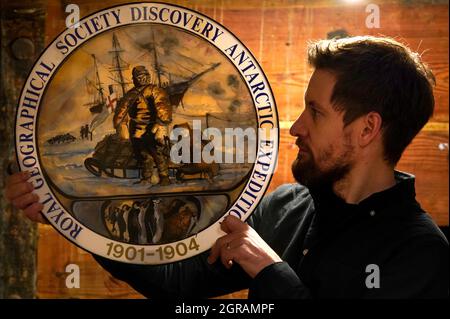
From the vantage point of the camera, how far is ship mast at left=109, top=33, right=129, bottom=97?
1341 millimetres

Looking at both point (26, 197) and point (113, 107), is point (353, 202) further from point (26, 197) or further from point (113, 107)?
point (26, 197)

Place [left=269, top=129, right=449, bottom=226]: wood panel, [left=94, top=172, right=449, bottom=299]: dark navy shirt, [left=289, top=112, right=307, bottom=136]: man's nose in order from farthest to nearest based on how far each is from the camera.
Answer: [left=269, top=129, right=449, bottom=226]: wood panel, [left=289, top=112, right=307, bottom=136]: man's nose, [left=94, top=172, right=449, bottom=299]: dark navy shirt

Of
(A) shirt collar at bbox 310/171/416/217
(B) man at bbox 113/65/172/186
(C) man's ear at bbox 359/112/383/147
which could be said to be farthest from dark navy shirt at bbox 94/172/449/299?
(B) man at bbox 113/65/172/186

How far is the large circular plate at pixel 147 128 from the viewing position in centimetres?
133

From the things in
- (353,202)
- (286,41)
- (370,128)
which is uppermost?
(286,41)

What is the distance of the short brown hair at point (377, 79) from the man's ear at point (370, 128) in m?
0.01

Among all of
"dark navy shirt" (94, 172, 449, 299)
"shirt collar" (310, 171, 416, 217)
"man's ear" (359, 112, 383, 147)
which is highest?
"man's ear" (359, 112, 383, 147)

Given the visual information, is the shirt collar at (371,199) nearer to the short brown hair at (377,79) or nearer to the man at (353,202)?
the man at (353,202)

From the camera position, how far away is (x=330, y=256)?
127 centimetres

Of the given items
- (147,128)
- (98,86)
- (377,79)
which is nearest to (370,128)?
(377,79)

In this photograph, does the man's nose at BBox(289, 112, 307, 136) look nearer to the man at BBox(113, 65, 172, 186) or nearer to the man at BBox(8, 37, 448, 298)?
the man at BBox(8, 37, 448, 298)

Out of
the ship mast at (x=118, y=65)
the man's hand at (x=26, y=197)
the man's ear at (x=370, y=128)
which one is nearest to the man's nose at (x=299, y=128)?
the man's ear at (x=370, y=128)

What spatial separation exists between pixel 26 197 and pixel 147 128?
0.31 meters

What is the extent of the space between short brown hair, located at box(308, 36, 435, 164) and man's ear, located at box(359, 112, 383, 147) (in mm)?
11
